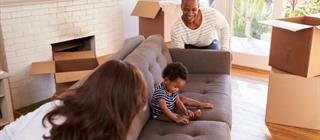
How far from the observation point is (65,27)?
136 inches

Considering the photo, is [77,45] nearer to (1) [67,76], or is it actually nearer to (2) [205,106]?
(1) [67,76]

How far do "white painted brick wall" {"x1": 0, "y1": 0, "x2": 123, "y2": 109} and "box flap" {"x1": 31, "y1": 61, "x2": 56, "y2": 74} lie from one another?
0.27 feet

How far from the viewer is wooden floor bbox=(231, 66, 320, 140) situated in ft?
8.85

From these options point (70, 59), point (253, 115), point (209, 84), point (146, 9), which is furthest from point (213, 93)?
point (146, 9)

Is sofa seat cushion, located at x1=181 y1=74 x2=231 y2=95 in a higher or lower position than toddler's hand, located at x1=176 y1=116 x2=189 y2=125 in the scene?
higher

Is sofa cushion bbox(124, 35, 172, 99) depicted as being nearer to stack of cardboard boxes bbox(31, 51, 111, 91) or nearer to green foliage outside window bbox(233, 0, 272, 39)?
stack of cardboard boxes bbox(31, 51, 111, 91)

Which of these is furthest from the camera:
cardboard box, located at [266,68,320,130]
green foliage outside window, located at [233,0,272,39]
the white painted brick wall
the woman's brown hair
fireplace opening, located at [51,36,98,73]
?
green foliage outside window, located at [233,0,272,39]

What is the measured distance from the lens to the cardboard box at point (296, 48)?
252 centimetres

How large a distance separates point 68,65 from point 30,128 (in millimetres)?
2091

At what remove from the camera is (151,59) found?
2322 mm

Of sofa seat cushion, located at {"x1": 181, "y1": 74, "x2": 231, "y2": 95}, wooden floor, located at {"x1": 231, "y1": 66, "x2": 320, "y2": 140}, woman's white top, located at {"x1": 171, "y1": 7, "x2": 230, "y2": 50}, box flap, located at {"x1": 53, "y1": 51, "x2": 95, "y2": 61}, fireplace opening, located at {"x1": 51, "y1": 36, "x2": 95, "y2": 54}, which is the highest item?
woman's white top, located at {"x1": 171, "y1": 7, "x2": 230, "y2": 50}

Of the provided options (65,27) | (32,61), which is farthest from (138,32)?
(32,61)

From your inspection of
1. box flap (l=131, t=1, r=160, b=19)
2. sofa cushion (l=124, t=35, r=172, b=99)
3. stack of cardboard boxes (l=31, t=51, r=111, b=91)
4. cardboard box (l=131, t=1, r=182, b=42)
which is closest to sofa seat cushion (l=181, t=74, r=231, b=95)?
sofa cushion (l=124, t=35, r=172, b=99)

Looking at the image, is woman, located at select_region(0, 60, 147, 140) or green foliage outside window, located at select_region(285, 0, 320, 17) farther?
green foliage outside window, located at select_region(285, 0, 320, 17)
